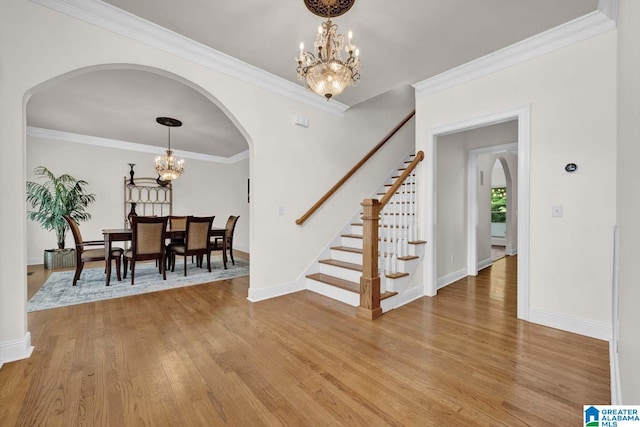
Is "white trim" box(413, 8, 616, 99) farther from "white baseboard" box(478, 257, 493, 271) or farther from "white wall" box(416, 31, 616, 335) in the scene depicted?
"white baseboard" box(478, 257, 493, 271)

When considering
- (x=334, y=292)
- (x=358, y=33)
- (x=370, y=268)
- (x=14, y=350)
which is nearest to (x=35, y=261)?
(x=14, y=350)

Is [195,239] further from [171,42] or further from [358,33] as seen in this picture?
[358,33]

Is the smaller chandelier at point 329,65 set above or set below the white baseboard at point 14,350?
above

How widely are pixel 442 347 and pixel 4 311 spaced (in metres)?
3.22

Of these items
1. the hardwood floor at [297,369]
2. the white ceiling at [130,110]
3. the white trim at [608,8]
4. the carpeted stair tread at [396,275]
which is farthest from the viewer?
the white ceiling at [130,110]

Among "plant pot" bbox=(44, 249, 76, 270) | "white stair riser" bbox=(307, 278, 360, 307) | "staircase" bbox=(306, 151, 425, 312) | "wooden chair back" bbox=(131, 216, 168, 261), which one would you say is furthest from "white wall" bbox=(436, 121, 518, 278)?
"plant pot" bbox=(44, 249, 76, 270)

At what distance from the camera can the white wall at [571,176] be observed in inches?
88.5

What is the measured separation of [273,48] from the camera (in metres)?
2.75

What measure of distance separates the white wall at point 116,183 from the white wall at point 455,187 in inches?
211

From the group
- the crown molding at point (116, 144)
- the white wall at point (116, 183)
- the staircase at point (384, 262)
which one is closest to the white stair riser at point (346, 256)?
the staircase at point (384, 262)

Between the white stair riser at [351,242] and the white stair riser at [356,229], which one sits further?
the white stair riser at [356,229]

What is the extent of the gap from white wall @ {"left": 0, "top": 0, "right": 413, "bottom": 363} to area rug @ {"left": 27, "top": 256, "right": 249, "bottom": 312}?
1.39 meters

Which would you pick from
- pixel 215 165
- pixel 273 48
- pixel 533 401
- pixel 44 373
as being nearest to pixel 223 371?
pixel 44 373
